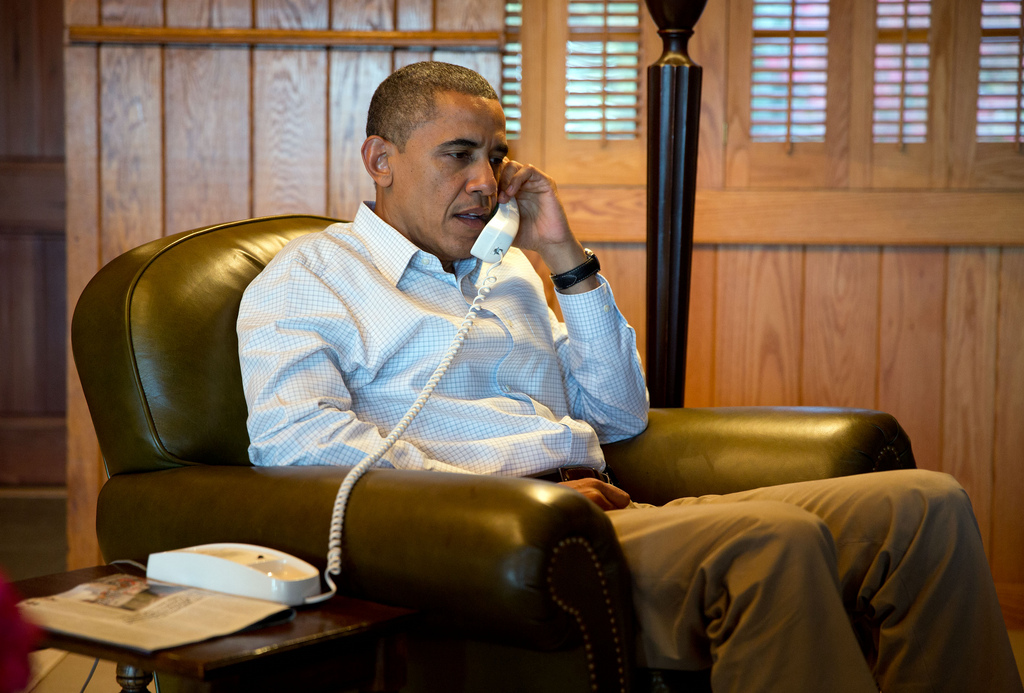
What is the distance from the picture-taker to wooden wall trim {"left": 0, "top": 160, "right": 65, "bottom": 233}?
3633 millimetres

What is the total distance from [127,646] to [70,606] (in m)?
0.16

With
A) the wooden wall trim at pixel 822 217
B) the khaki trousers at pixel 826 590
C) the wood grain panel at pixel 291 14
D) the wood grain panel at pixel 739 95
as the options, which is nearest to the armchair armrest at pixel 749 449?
the khaki trousers at pixel 826 590

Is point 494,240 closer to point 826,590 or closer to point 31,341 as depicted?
point 826,590

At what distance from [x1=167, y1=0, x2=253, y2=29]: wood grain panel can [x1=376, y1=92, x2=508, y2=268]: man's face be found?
86 centimetres

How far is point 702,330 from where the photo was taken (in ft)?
7.79

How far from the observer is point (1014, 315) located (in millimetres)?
2307

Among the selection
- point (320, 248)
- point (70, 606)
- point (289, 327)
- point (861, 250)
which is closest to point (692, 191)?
point (861, 250)

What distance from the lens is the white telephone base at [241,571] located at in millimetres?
972

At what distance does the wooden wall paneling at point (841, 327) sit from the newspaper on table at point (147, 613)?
5.69ft

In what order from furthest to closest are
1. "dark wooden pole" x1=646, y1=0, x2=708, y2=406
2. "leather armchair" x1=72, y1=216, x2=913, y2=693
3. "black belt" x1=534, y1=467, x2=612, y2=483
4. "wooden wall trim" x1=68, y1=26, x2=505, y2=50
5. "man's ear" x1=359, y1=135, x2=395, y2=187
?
1. "wooden wall trim" x1=68, y1=26, x2=505, y2=50
2. "dark wooden pole" x1=646, y1=0, x2=708, y2=406
3. "man's ear" x1=359, y1=135, x2=395, y2=187
4. "black belt" x1=534, y1=467, x2=612, y2=483
5. "leather armchair" x1=72, y1=216, x2=913, y2=693

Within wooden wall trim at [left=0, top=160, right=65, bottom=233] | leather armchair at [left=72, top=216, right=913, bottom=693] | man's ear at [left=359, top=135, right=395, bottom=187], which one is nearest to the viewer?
leather armchair at [left=72, top=216, right=913, bottom=693]

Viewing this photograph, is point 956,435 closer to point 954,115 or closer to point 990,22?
point 954,115

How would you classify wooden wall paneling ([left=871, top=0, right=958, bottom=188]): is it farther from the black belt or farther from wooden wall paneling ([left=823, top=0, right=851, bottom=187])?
the black belt

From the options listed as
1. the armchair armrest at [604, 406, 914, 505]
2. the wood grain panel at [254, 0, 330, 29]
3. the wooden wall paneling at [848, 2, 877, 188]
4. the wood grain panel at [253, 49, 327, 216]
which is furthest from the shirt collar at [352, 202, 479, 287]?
the wooden wall paneling at [848, 2, 877, 188]
